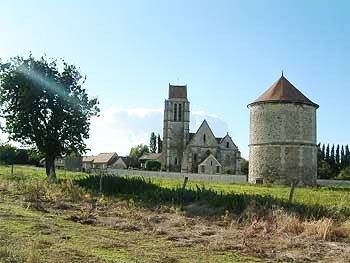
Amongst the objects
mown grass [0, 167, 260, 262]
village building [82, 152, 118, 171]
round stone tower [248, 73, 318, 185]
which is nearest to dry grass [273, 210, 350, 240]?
mown grass [0, 167, 260, 262]

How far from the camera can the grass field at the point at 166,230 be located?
9.86 m

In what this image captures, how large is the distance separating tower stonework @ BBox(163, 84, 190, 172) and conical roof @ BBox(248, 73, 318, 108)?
121 ft

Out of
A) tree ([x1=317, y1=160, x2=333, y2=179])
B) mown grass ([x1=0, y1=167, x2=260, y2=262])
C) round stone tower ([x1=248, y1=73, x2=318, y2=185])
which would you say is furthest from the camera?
tree ([x1=317, y1=160, x2=333, y2=179])

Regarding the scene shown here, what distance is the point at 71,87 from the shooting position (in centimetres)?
3528

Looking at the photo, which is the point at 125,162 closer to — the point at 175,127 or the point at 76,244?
the point at 175,127

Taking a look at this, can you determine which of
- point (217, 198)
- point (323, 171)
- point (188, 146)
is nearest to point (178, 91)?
point (188, 146)

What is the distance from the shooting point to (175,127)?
286ft

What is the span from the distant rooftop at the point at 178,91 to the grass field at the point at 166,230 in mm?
67855

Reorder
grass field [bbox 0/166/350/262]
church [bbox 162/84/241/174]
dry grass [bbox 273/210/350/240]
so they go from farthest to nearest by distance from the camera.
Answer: church [bbox 162/84/241/174] < dry grass [bbox 273/210/350/240] < grass field [bbox 0/166/350/262]

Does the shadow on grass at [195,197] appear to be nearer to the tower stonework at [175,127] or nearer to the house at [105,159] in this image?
the tower stonework at [175,127]

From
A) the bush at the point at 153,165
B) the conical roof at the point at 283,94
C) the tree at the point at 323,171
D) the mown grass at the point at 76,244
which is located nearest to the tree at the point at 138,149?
the bush at the point at 153,165

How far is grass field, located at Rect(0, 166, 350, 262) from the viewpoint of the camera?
9.86 metres

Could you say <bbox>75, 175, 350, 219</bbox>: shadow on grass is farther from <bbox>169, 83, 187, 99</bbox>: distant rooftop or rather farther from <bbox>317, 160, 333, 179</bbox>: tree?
<bbox>169, 83, 187, 99</bbox>: distant rooftop

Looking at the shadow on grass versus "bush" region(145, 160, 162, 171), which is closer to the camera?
the shadow on grass
